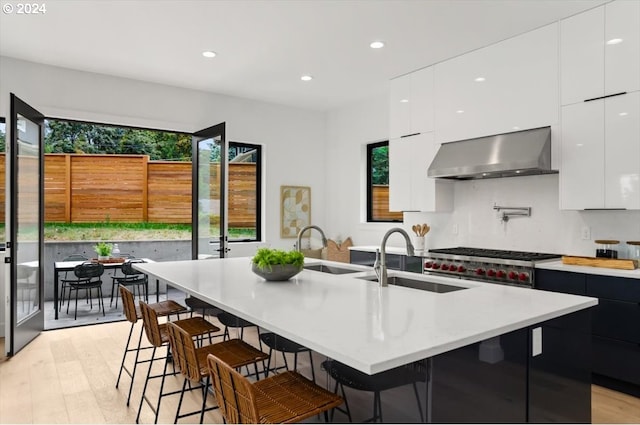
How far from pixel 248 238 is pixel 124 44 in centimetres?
301

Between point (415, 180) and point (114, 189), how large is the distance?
558 centimetres

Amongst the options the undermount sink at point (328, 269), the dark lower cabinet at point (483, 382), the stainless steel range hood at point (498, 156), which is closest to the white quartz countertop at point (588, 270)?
the stainless steel range hood at point (498, 156)

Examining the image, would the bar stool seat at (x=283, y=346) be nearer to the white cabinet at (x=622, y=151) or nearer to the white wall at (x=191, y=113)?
the white cabinet at (x=622, y=151)

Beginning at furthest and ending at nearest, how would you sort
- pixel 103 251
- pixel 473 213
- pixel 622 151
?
pixel 103 251 < pixel 473 213 < pixel 622 151

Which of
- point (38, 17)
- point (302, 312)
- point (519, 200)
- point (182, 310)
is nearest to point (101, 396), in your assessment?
point (182, 310)

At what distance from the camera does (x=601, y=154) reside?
3.32 meters

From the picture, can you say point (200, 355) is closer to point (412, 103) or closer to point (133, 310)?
point (133, 310)

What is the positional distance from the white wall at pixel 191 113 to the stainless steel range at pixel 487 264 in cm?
264

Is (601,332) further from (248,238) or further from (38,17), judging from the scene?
(38,17)

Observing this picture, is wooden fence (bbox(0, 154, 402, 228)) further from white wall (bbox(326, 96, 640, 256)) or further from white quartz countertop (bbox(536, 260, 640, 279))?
white quartz countertop (bbox(536, 260, 640, 279))

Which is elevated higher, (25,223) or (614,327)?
(25,223)

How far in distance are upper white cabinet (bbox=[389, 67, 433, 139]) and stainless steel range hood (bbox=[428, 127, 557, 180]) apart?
1.42ft

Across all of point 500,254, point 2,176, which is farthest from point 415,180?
point 2,176

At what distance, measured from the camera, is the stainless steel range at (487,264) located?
11.6ft
